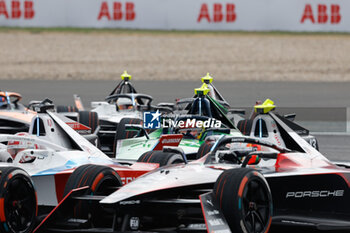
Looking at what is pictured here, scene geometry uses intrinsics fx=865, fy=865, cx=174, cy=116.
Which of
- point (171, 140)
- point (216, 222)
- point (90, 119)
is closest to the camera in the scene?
point (216, 222)

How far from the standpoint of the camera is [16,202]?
8664mm

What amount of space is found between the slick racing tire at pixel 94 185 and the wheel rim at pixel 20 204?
387mm

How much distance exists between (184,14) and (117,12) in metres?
3.32

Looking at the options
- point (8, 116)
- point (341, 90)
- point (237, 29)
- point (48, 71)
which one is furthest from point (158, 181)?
point (237, 29)

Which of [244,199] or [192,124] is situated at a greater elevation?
[192,124]

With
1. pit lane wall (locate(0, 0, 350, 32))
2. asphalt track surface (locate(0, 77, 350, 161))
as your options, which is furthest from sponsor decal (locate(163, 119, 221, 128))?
pit lane wall (locate(0, 0, 350, 32))

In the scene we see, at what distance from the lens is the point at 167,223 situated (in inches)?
340

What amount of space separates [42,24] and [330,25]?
14.0 m

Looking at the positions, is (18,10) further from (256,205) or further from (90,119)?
(256,205)

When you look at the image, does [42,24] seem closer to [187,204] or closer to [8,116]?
[8,116]

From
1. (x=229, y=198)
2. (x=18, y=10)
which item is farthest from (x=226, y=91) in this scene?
(x=229, y=198)

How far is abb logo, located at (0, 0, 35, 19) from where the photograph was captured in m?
42.2

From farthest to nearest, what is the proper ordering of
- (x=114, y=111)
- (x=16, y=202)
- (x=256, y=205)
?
(x=114, y=111), (x=16, y=202), (x=256, y=205)

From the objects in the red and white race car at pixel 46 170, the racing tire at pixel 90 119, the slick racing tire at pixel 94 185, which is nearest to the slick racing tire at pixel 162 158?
the red and white race car at pixel 46 170
